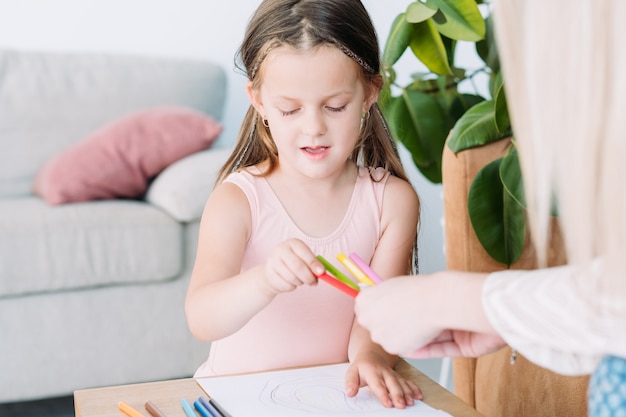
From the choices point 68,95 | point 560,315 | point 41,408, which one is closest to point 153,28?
point 68,95

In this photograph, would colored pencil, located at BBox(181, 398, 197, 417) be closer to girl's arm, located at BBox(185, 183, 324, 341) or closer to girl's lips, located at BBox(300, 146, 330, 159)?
girl's arm, located at BBox(185, 183, 324, 341)

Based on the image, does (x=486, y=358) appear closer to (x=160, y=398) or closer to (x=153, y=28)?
(x=160, y=398)

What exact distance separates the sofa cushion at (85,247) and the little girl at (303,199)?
103cm

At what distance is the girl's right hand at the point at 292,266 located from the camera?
2.68ft

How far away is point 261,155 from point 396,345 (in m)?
0.54

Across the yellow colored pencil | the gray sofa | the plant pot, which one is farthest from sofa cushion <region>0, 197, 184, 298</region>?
the yellow colored pencil

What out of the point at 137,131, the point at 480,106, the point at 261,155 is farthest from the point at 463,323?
the point at 137,131

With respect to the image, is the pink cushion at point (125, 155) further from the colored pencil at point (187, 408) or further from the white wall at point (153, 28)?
the colored pencil at point (187, 408)

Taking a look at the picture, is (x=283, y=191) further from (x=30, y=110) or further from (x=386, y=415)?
(x=30, y=110)

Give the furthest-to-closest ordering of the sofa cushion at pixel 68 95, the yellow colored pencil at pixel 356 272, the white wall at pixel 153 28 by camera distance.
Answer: the white wall at pixel 153 28 → the sofa cushion at pixel 68 95 → the yellow colored pencil at pixel 356 272

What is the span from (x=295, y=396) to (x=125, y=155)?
1.66 meters

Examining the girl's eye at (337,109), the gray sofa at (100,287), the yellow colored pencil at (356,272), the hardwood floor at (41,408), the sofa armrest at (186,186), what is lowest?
the hardwood floor at (41,408)

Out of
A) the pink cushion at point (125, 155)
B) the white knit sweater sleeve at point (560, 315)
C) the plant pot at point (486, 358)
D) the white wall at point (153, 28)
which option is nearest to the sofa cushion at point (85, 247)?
the pink cushion at point (125, 155)

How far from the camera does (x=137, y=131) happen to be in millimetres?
2479
